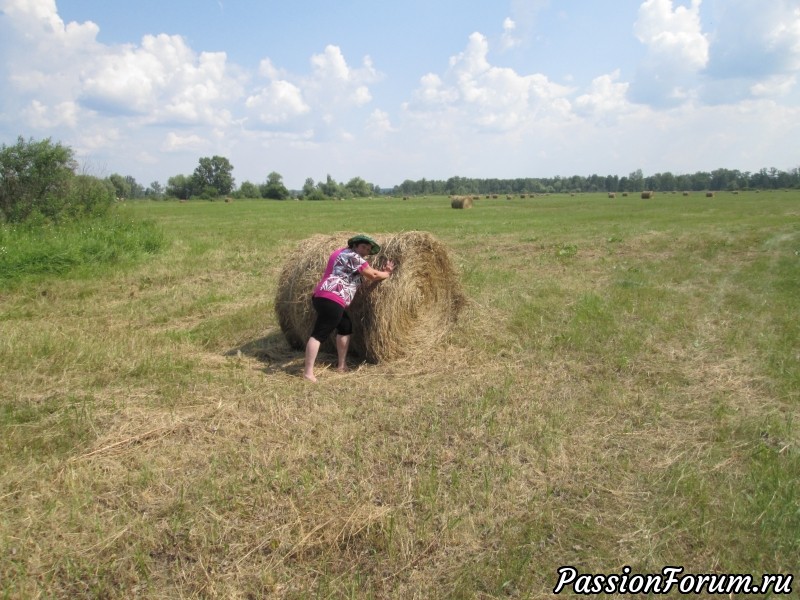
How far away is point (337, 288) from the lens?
6332mm

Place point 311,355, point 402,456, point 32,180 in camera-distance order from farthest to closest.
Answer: point 32,180 → point 311,355 → point 402,456

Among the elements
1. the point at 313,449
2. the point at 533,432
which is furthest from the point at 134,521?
the point at 533,432

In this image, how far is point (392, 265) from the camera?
690cm

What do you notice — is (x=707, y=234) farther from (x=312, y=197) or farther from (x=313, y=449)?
(x=312, y=197)

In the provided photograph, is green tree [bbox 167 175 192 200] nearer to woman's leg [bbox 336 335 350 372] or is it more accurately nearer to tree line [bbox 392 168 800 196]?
tree line [bbox 392 168 800 196]

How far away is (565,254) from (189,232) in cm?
1580

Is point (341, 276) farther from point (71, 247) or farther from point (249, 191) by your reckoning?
point (249, 191)

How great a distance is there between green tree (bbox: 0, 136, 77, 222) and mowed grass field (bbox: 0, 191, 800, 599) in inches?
346

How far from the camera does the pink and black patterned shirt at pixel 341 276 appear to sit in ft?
20.7

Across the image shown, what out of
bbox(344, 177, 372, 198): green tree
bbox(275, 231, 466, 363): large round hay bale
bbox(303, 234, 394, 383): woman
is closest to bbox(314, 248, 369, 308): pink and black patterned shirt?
bbox(303, 234, 394, 383): woman

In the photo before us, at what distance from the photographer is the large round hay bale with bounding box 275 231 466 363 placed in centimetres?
681

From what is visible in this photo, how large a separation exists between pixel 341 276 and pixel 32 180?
1431 cm

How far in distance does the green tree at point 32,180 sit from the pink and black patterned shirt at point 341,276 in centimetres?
1322

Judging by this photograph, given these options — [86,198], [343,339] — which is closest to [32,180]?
[86,198]
